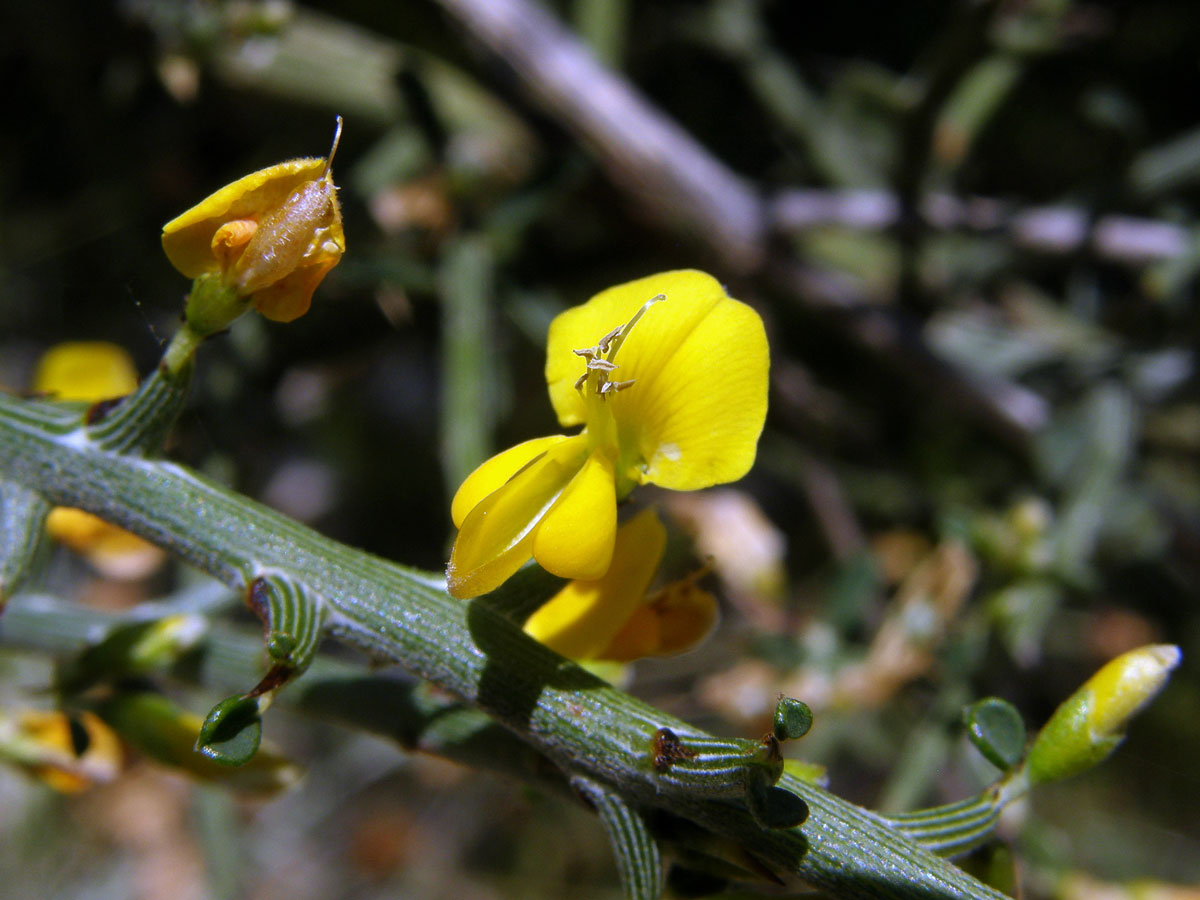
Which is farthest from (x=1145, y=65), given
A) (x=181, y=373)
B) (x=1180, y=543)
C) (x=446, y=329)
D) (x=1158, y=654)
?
(x=181, y=373)

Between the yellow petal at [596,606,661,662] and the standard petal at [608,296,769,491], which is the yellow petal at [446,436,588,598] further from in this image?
the yellow petal at [596,606,661,662]

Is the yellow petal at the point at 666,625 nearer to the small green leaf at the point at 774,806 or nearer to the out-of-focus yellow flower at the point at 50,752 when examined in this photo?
the small green leaf at the point at 774,806

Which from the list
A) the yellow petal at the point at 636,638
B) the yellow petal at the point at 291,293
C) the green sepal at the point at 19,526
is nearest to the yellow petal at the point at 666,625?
the yellow petal at the point at 636,638

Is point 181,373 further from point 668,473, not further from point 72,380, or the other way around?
point 72,380

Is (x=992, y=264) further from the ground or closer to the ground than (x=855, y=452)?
further from the ground

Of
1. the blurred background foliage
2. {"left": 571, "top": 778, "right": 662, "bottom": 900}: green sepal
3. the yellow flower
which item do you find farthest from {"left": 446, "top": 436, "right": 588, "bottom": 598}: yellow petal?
the blurred background foliage
